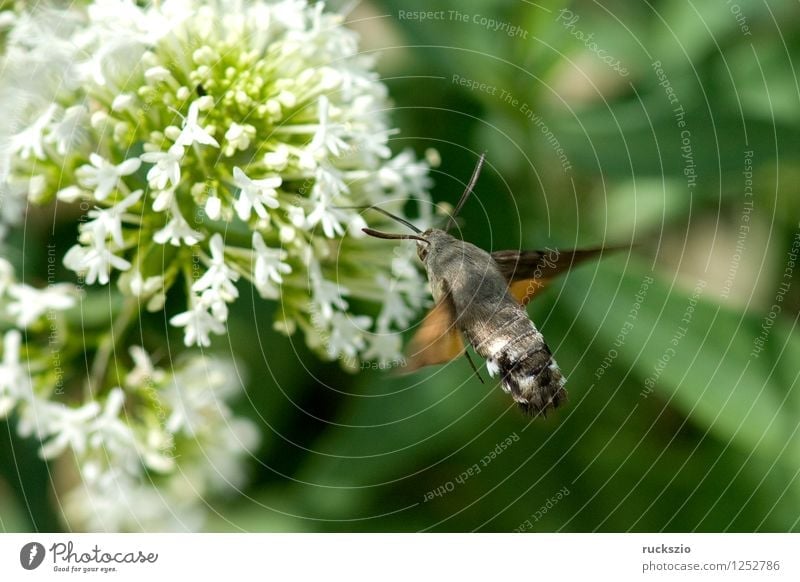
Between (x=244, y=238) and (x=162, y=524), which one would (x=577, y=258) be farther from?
(x=162, y=524)

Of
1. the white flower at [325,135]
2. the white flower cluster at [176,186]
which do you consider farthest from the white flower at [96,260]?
the white flower at [325,135]

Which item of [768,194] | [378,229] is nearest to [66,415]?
[378,229]

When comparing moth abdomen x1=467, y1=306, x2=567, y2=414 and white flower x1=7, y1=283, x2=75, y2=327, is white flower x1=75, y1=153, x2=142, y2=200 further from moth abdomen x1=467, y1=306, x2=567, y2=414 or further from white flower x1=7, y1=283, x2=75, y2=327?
moth abdomen x1=467, y1=306, x2=567, y2=414

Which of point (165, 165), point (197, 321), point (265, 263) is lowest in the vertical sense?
point (197, 321)

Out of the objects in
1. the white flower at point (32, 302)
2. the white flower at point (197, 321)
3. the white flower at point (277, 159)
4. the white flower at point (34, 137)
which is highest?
the white flower at point (277, 159)

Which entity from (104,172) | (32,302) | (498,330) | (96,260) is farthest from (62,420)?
(498,330)

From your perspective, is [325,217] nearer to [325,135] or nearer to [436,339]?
[325,135]

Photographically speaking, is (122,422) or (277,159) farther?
(122,422)

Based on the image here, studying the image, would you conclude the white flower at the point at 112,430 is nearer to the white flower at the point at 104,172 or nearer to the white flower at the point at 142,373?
the white flower at the point at 142,373
